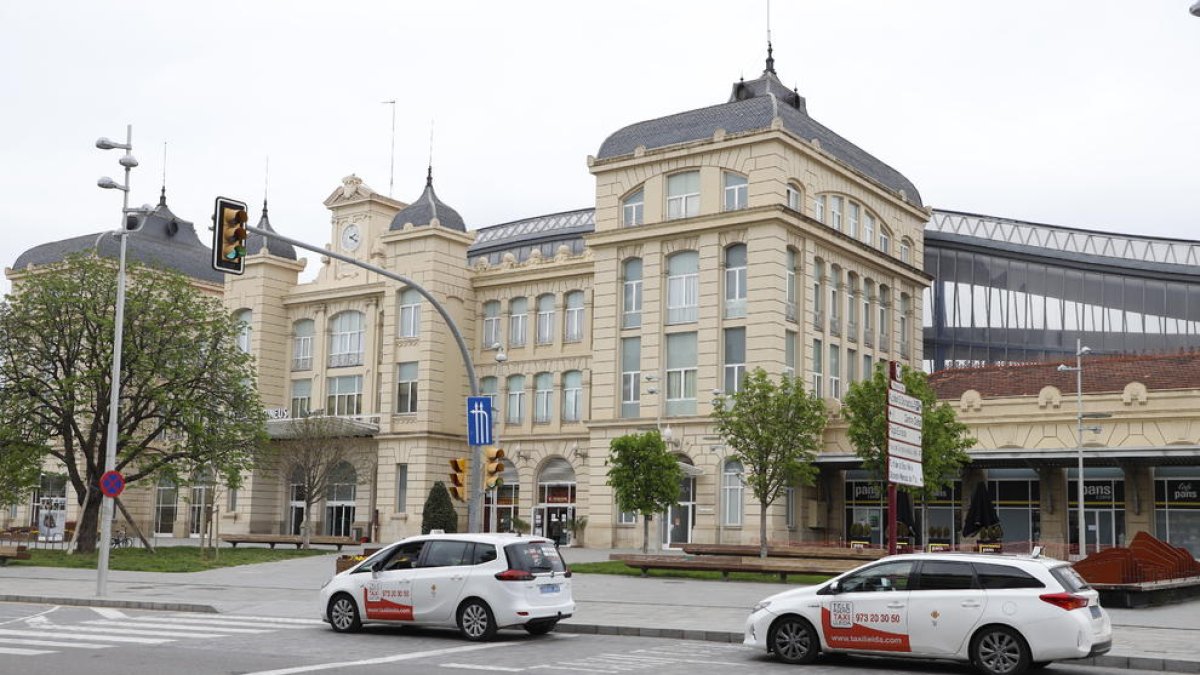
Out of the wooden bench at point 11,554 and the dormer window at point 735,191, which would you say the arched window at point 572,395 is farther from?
the wooden bench at point 11,554

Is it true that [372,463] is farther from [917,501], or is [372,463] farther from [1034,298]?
[1034,298]

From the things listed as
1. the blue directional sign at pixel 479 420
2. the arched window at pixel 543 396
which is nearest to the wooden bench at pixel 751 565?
the blue directional sign at pixel 479 420

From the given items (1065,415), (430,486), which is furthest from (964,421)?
(430,486)

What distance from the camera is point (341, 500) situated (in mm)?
63406

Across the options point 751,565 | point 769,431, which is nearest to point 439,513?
point 769,431

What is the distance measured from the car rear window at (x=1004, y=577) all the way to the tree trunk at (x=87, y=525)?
120 ft

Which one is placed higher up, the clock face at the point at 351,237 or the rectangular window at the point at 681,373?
the clock face at the point at 351,237

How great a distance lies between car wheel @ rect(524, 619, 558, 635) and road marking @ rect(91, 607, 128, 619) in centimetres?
791

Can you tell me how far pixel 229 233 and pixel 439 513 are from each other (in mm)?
34705

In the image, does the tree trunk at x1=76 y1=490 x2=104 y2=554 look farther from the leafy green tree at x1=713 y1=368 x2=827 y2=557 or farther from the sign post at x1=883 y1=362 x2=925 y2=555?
the sign post at x1=883 y1=362 x2=925 y2=555

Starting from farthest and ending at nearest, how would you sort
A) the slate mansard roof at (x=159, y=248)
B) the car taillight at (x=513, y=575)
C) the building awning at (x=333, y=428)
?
the slate mansard roof at (x=159, y=248) → the building awning at (x=333, y=428) → the car taillight at (x=513, y=575)

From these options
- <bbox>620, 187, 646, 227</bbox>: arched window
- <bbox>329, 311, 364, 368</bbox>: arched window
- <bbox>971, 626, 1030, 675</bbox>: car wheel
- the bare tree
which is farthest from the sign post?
<bbox>329, 311, 364, 368</bbox>: arched window

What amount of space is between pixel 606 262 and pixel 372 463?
54.4ft

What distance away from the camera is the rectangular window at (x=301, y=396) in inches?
2589
